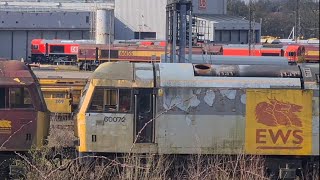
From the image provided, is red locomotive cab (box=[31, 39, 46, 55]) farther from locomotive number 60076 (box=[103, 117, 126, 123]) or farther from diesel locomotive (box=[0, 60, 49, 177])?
locomotive number 60076 (box=[103, 117, 126, 123])

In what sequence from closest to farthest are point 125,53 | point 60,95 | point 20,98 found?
point 20,98, point 60,95, point 125,53

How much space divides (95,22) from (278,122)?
50.4m

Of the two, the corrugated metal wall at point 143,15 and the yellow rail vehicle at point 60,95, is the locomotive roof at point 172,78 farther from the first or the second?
the corrugated metal wall at point 143,15

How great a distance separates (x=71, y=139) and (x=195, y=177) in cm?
556

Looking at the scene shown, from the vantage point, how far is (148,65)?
14.0 meters

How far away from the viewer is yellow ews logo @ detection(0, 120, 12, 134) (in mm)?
13766

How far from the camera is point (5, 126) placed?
45.2 ft

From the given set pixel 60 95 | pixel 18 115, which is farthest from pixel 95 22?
pixel 18 115

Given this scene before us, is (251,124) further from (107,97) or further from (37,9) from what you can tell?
(37,9)

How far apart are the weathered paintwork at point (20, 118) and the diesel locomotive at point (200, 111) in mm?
997

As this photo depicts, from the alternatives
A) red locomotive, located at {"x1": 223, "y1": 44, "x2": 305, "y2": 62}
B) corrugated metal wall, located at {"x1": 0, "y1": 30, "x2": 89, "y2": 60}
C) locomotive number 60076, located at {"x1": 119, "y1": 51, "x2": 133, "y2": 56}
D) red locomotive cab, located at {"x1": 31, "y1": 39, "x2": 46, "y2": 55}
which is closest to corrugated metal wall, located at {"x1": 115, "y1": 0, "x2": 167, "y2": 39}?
corrugated metal wall, located at {"x1": 0, "y1": 30, "x2": 89, "y2": 60}

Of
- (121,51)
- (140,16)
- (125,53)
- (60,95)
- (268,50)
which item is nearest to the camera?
(60,95)

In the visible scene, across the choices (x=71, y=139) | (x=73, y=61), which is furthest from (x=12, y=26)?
(x=71, y=139)

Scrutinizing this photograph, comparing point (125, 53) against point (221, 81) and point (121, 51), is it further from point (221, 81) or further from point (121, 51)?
point (221, 81)
